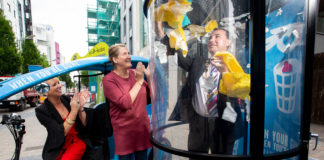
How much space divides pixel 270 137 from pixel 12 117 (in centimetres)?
230

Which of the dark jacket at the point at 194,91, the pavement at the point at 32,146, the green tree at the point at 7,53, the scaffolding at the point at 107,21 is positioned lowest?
the pavement at the point at 32,146

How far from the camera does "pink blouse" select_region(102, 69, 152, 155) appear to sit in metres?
1.57

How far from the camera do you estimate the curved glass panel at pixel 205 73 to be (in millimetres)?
950

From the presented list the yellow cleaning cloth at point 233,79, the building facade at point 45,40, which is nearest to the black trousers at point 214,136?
the yellow cleaning cloth at point 233,79

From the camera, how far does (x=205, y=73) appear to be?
0.99 metres

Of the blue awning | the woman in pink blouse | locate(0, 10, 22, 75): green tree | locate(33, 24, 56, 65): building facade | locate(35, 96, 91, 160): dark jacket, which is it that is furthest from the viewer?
locate(33, 24, 56, 65): building facade

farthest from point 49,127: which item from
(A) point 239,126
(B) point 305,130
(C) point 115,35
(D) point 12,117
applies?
(C) point 115,35

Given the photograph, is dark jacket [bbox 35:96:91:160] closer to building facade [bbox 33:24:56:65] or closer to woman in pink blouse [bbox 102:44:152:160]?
woman in pink blouse [bbox 102:44:152:160]

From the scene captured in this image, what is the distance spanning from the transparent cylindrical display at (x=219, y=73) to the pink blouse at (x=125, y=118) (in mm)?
526

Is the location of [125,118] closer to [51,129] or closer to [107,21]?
[51,129]

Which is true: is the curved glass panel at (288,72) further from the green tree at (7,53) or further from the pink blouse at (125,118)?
the green tree at (7,53)

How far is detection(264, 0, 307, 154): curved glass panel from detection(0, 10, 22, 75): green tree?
20.0 m

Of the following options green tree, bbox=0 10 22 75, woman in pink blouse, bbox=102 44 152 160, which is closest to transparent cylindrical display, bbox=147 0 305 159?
woman in pink blouse, bbox=102 44 152 160

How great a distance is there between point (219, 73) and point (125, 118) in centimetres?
94
